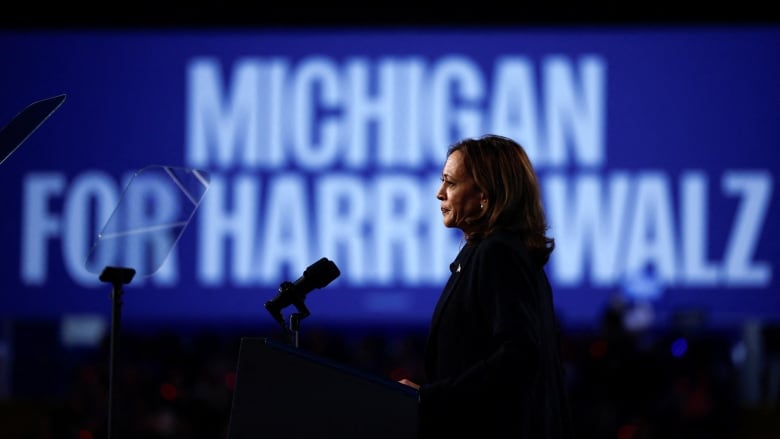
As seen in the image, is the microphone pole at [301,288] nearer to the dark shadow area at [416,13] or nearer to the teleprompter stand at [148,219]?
the teleprompter stand at [148,219]

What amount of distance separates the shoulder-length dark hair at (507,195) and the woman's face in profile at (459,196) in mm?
13

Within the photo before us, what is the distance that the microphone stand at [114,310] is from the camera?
2201 mm

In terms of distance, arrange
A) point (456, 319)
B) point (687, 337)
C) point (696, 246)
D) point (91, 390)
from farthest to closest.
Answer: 1. point (696, 246)
2. point (687, 337)
3. point (91, 390)
4. point (456, 319)

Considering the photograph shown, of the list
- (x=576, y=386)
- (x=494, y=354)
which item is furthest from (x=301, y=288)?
(x=576, y=386)

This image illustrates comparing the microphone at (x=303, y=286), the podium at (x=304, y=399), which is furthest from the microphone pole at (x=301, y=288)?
the podium at (x=304, y=399)

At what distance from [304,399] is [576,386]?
4.11m

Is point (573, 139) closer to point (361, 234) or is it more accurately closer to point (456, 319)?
point (361, 234)

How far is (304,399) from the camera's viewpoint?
6.04 ft

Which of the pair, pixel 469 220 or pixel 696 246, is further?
pixel 696 246

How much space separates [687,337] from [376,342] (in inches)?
76.8

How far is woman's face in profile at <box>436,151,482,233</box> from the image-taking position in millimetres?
2088

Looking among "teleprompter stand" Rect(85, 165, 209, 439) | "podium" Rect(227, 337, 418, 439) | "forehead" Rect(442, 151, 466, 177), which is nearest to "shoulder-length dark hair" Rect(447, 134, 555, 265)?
"forehead" Rect(442, 151, 466, 177)

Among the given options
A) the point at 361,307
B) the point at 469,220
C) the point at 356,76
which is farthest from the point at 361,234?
the point at 469,220

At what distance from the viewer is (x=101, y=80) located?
297 inches
